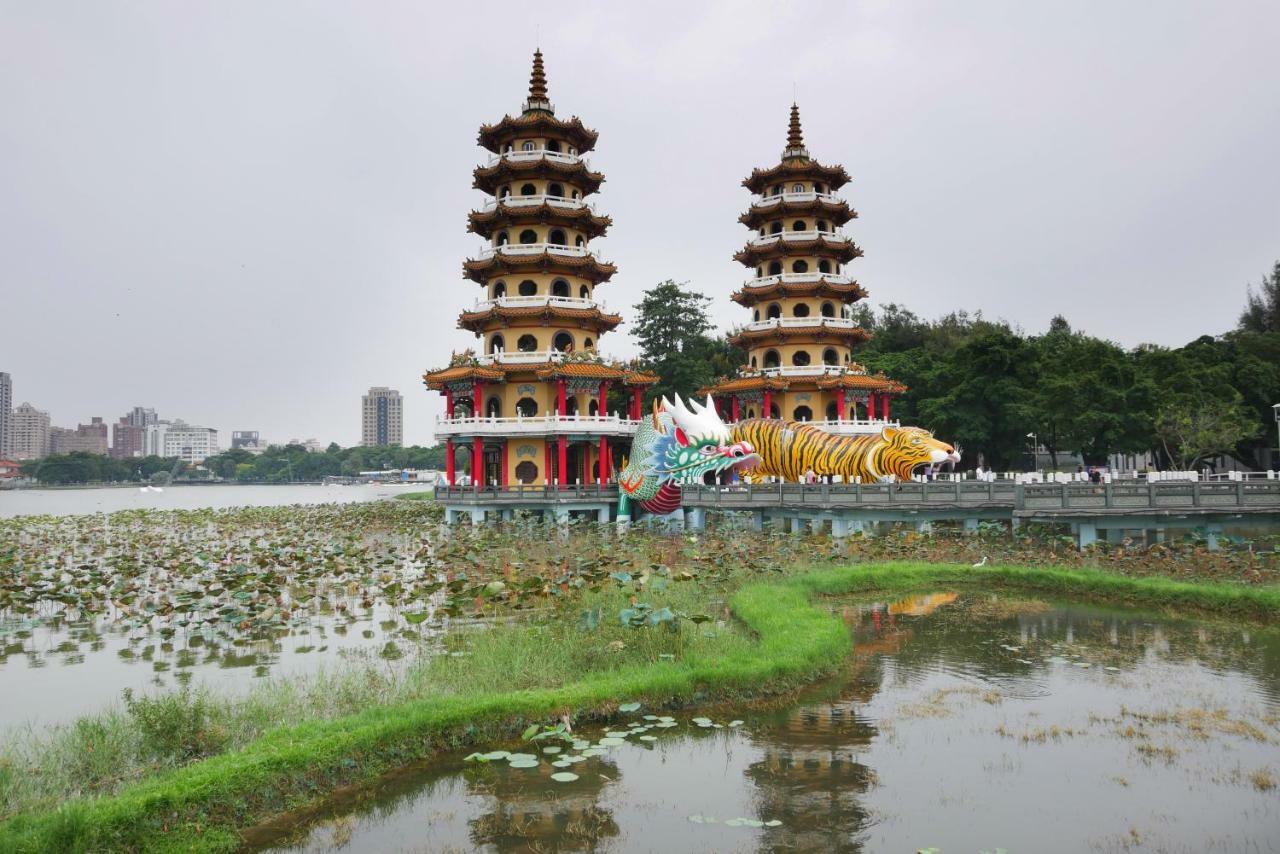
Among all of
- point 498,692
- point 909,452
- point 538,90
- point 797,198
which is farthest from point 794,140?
point 498,692

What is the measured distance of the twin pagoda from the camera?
36.7m

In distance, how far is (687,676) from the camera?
10.4 m

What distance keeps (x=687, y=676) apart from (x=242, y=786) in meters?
5.10

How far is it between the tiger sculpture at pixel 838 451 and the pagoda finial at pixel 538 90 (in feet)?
61.7

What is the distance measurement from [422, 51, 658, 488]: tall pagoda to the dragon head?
841 cm

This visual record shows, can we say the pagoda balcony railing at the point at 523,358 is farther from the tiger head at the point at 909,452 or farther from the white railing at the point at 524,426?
the tiger head at the point at 909,452

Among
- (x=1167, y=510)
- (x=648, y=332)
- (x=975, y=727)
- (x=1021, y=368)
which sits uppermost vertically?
(x=648, y=332)

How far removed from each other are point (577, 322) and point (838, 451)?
13.7m

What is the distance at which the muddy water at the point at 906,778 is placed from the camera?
6750 millimetres

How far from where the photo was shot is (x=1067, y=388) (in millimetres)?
38500

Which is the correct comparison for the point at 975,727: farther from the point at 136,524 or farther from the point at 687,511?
the point at 136,524

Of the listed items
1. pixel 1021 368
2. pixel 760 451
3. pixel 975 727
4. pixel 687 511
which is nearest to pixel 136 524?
pixel 687 511

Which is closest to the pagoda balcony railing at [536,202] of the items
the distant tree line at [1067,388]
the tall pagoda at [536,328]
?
the tall pagoda at [536,328]

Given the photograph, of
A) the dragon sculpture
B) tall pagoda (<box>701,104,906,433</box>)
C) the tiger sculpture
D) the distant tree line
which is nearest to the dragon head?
the dragon sculpture
